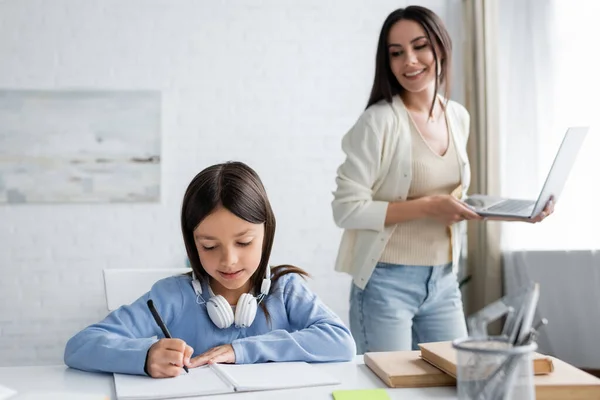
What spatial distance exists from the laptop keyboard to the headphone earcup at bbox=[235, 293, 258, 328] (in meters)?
0.76

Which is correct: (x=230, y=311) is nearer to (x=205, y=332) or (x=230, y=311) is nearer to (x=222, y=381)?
(x=205, y=332)

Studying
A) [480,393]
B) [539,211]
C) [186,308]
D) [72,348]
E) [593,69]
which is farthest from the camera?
[593,69]

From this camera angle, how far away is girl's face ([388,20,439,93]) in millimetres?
1866

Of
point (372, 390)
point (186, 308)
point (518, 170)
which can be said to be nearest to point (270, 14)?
point (518, 170)

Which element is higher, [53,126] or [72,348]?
[53,126]

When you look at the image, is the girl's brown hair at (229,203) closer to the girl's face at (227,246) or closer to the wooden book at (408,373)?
the girl's face at (227,246)

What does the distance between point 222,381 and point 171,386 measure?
0.08 metres

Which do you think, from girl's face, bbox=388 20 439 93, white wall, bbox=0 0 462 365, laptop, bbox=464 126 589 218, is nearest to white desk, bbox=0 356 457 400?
laptop, bbox=464 126 589 218

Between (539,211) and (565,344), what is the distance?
1.62 m

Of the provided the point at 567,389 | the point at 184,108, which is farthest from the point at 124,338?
the point at 184,108

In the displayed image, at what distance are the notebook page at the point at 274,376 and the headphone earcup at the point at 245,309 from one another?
0.52 ft

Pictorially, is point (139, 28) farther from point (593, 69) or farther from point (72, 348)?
→ point (72, 348)

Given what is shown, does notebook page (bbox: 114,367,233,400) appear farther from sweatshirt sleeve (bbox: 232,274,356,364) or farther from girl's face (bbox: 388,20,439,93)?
girl's face (bbox: 388,20,439,93)

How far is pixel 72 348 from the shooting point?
127 cm
